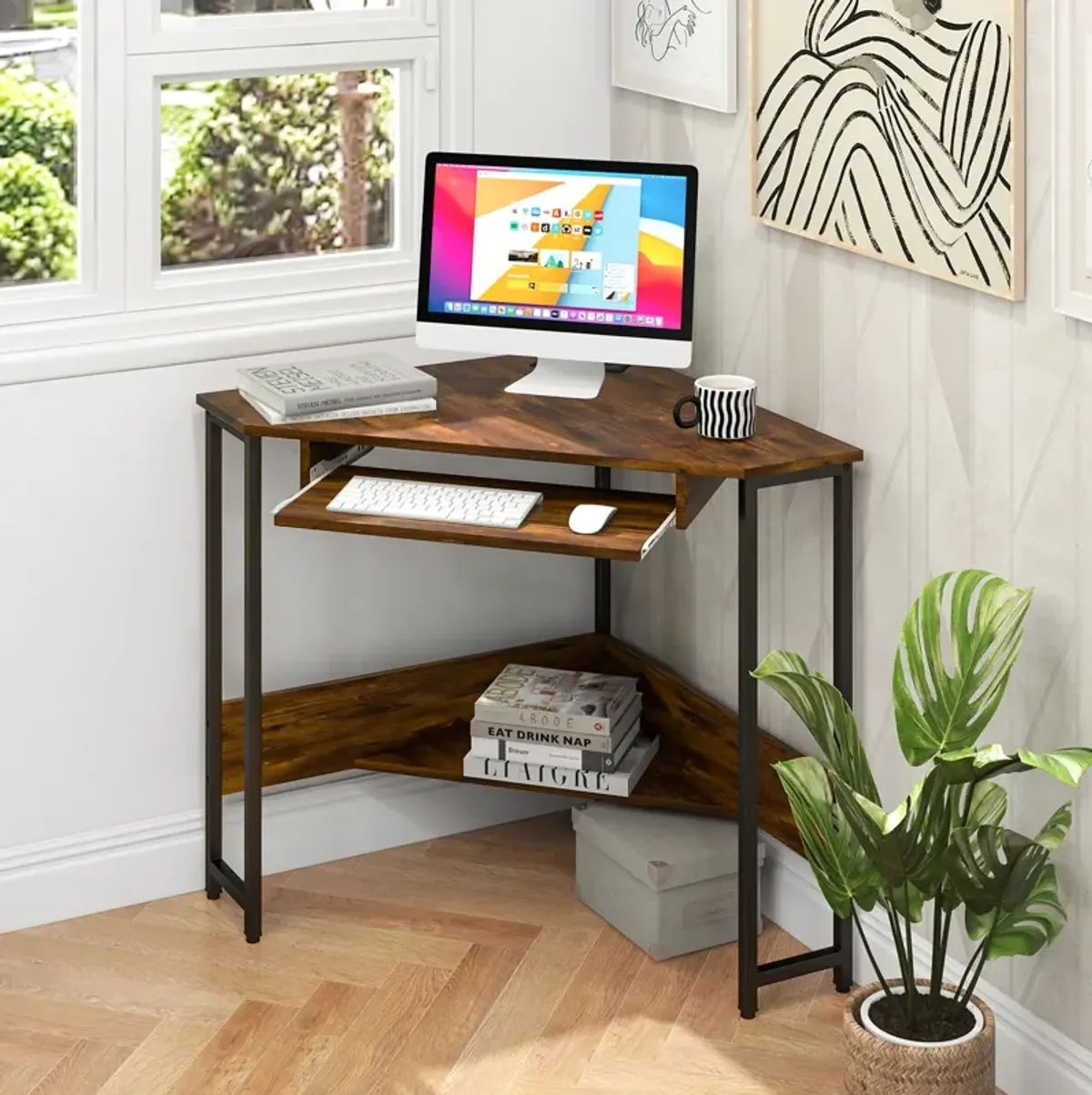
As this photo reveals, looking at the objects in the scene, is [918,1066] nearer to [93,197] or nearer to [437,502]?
[437,502]

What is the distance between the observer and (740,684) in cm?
281

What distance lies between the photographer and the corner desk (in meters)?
2.79

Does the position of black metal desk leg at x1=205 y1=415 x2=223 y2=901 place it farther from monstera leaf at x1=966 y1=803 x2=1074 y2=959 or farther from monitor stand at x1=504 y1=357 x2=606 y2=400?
monstera leaf at x1=966 y1=803 x2=1074 y2=959

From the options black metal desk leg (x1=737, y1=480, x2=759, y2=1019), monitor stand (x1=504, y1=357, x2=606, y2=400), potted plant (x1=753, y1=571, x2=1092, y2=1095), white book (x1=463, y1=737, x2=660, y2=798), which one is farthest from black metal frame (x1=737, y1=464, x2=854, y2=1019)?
monitor stand (x1=504, y1=357, x2=606, y2=400)

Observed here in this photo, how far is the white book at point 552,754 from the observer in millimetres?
3203

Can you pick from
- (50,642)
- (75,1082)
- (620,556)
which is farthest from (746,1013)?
(50,642)

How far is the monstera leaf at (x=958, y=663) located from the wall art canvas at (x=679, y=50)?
1.00 metres

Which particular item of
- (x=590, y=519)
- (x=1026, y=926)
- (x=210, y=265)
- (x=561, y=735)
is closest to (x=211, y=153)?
(x=210, y=265)

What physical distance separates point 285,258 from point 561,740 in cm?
100

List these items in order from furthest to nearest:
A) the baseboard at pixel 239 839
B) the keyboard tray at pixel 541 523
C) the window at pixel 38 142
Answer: the baseboard at pixel 239 839, the window at pixel 38 142, the keyboard tray at pixel 541 523

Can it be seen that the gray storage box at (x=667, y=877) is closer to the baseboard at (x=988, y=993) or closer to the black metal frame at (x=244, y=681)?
the baseboard at (x=988, y=993)

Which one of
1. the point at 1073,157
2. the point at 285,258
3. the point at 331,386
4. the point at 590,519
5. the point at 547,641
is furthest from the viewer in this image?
the point at 547,641

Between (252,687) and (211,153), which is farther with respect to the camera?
(211,153)

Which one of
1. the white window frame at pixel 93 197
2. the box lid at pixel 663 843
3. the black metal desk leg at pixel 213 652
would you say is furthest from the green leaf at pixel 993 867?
the white window frame at pixel 93 197
